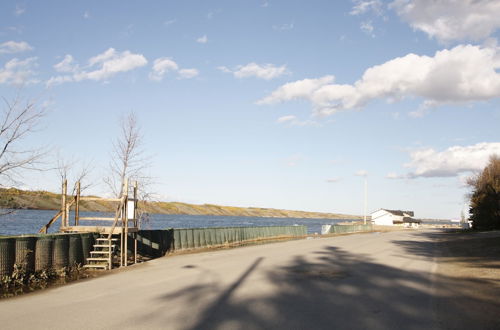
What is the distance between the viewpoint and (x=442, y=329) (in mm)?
7957

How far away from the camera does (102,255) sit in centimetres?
1828

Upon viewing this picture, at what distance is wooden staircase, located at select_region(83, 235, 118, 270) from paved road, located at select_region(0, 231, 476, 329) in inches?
35.1

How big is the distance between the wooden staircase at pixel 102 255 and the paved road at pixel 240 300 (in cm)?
89

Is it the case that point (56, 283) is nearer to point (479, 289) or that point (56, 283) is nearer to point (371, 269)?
point (371, 269)

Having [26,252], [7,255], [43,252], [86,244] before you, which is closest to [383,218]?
[86,244]

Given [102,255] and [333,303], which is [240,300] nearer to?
[333,303]

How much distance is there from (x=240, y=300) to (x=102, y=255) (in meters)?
9.76

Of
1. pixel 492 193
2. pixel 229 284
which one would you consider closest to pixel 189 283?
pixel 229 284

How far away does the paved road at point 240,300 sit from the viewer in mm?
8422

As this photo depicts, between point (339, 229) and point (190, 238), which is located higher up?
point (190, 238)

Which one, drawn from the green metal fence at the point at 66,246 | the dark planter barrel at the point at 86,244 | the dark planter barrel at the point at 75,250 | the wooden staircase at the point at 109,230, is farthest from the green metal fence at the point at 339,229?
the dark planter barrel at the point at 75,250

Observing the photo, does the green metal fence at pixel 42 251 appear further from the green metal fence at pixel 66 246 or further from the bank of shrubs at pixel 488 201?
the bank of shrubs at pixel 488 201

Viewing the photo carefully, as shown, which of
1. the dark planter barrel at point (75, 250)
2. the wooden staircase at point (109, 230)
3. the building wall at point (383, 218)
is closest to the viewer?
the dark planter barrel at point (75, 250)

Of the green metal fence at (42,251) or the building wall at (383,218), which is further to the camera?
the building wall at (383,218)
